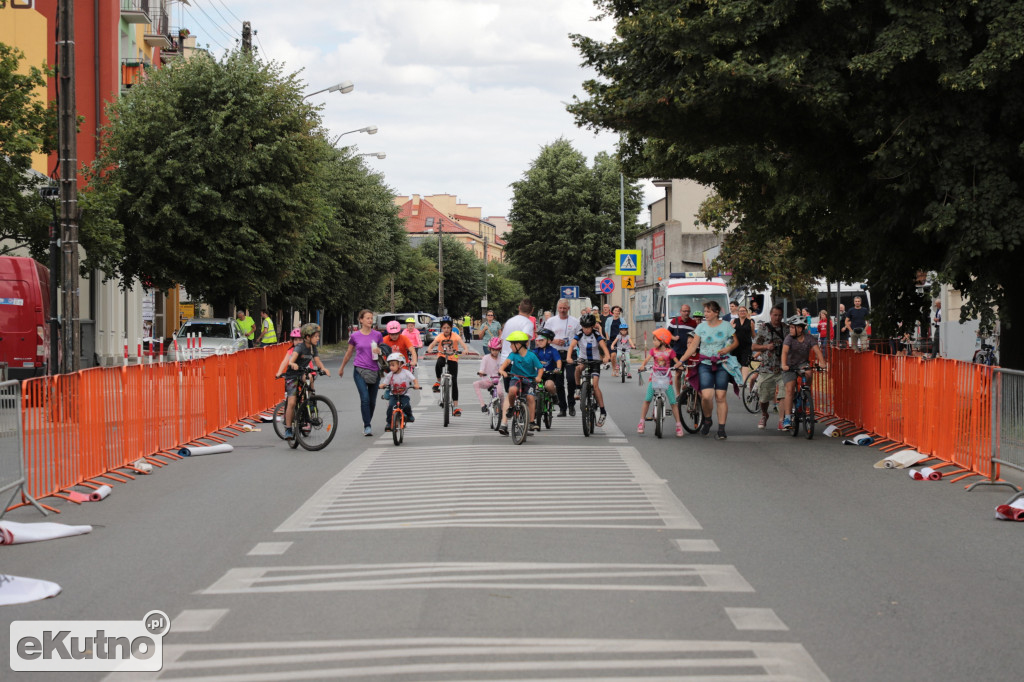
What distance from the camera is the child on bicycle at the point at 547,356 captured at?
17.4 metres

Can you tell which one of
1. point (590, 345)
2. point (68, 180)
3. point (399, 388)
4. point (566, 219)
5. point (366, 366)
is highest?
point (566, 219)

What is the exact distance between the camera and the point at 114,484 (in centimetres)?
1262

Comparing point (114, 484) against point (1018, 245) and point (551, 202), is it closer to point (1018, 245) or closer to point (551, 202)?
point (1018, 245)

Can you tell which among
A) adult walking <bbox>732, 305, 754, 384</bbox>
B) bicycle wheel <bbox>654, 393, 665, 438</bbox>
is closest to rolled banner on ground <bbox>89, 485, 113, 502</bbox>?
bicycle wheel <bbox>654, 393, 665, 438</bbox>

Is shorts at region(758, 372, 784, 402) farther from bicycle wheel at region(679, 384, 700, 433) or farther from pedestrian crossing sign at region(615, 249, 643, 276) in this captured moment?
pedestrian crossing sign at region(615, 249, 643, 276)

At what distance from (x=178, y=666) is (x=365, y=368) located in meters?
12.1

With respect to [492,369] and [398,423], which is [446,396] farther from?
[398,423]

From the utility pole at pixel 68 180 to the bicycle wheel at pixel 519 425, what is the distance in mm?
7467

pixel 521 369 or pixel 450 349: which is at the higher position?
pixel 450 349

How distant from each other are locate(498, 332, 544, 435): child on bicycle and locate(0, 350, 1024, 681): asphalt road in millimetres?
2504

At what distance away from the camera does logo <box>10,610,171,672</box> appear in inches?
224

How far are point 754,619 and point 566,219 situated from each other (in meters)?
76.7

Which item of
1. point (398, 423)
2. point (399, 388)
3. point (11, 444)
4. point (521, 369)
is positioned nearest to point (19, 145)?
point (399, 388)

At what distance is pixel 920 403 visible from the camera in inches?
582
